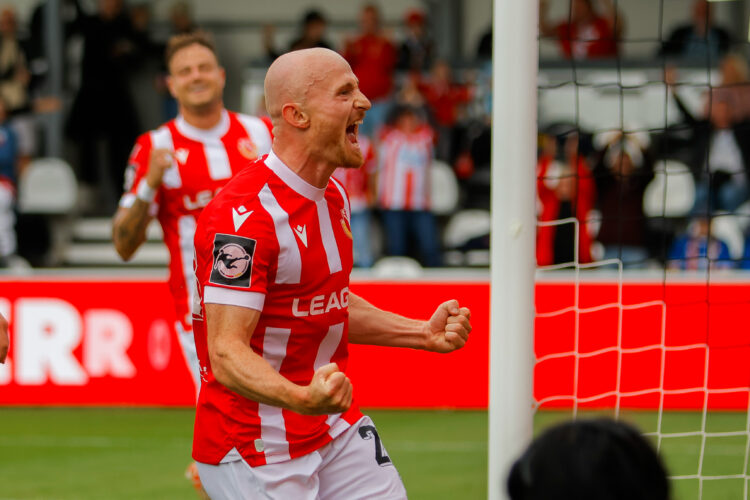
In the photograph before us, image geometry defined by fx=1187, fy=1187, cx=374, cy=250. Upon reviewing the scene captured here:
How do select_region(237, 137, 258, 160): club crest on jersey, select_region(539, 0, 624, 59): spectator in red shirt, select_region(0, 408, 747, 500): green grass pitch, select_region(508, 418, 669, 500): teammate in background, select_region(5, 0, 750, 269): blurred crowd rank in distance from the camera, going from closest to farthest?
select_region(508, 418, 669, 500): teammate in background → select_region(237, 137, 258, 160): club crest on jersey → select_region(0, 408, 747, 500): green grass pitch → select_region(5, 0, 750, 269): blurred crowd → select_region(539, 0, 624, 59): spectator in red shirt

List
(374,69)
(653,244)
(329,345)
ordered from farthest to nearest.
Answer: (374,69) → (653,244) → (329,345)

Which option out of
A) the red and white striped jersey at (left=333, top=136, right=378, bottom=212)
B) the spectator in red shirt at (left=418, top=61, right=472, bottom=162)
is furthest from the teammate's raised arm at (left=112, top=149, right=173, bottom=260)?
the spectator in red shirt at (left=418, top=61, right=472, bottom=162)

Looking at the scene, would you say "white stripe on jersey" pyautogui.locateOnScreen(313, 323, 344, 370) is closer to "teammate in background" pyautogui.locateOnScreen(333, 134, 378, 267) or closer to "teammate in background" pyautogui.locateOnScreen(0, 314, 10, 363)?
"teammate in background" pyautogui.locateOnScreen(0, 314, 10, 363)

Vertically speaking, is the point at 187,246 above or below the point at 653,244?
above

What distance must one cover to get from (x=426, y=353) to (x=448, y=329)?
5768mm

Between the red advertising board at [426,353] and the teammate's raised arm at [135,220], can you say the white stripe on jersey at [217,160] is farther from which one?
the red advertising board at [426,353]

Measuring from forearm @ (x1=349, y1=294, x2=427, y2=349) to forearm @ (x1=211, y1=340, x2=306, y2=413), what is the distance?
2.14 ft

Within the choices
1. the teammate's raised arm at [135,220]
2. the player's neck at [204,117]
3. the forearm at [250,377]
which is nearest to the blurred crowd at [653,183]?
the player's neck at [204,117]

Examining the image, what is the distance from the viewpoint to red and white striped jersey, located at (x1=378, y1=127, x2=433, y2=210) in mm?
12211

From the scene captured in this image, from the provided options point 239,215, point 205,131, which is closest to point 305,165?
point 239,215

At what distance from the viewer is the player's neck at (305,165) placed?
3438 mm

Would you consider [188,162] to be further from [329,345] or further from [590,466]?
[590,466]

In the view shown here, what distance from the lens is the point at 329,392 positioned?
2.93 m

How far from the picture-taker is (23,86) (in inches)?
540
